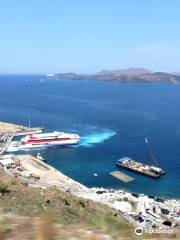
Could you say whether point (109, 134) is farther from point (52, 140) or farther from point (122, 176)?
point (122, 176)

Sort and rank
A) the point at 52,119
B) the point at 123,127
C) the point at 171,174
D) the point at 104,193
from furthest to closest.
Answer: the point at 52,119 < the point at 123,127 < the point at 171,174 < the point at 104,193

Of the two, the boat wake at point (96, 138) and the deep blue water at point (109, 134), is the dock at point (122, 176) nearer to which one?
the deep blue water at point (109, 134)

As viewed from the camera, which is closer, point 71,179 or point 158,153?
point 71,179

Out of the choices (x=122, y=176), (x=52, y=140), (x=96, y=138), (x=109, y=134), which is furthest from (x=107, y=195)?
(x=109, y=134)

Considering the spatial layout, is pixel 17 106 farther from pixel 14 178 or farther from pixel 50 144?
pixel 14 178

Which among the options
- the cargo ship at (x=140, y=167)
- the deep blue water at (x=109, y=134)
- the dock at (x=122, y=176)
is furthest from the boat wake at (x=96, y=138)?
the dock at (x=122, y=176)

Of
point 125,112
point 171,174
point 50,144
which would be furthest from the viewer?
point 125,112

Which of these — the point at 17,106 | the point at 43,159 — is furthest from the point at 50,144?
the point at 17,106
